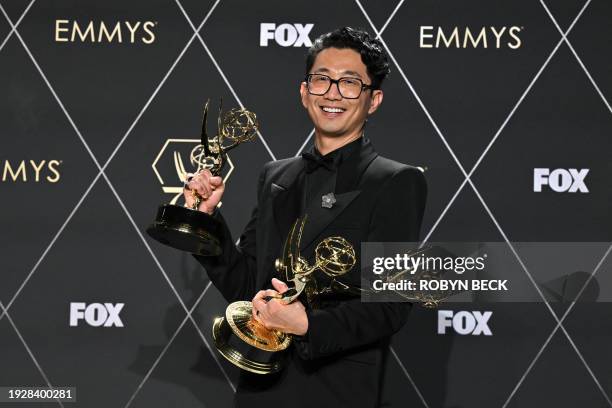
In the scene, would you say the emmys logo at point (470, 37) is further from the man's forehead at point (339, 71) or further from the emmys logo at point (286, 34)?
the man's forehead at point (339, 71)

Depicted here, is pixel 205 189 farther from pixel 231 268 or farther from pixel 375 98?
pixel 375 98

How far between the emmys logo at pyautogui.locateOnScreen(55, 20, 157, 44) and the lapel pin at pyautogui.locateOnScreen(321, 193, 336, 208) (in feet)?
4.33

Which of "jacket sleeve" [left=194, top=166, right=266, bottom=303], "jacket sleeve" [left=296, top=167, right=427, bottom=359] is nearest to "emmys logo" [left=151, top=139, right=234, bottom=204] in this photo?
"jacket sleeve" [left=194, top=166, right=266, bottom=303]

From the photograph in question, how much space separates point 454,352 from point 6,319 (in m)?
1.46

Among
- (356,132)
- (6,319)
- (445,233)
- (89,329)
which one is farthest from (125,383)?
(356,132)

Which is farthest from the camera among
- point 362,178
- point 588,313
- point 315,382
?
point 588,313

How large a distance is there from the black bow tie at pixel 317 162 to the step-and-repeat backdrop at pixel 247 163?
0.90 m

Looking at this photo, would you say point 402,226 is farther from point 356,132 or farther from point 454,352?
point 454,352

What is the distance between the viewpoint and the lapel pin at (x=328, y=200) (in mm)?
1813

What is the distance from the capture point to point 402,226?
1.80 metres

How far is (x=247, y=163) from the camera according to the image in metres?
2.85

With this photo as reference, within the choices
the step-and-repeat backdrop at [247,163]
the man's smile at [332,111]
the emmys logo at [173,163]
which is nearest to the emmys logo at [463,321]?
the step-and-repeat backdrop at [247,163]

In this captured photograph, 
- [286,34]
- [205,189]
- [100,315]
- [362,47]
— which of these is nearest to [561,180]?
[286,34]

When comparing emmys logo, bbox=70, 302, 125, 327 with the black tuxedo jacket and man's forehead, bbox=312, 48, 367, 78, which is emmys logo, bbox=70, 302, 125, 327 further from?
man's forehead, bbox=312, 48, 367, 78
